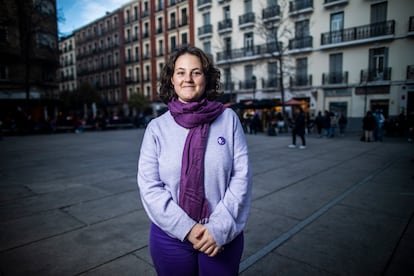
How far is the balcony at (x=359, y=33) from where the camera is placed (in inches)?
706

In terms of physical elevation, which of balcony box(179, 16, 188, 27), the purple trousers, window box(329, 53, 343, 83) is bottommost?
the purple trousers

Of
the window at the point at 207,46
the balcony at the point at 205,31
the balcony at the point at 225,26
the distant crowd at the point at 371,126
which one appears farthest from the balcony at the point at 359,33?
the window at the point at 207,46

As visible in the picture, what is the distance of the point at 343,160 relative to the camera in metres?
7.79

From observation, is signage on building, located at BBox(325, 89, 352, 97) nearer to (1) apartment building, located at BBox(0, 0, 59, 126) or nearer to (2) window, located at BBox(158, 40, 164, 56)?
(1) apartment building, located at BBox(0, 0, 59, 126)

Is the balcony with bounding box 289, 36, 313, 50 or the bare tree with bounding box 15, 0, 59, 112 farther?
the balcony with bounding box 289, 36, 313, 50

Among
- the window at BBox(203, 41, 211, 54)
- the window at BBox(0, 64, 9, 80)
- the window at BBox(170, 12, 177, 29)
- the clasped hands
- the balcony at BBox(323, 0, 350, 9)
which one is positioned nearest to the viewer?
the clasped hands

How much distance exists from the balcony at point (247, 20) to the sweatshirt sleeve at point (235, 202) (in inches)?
1074

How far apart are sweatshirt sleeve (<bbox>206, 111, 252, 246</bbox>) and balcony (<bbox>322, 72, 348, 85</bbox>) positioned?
2294cm

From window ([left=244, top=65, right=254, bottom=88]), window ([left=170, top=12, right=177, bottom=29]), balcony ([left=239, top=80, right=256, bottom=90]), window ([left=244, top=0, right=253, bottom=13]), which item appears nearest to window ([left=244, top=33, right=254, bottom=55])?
window ([left=244, top=65, right=254, bottom=88])

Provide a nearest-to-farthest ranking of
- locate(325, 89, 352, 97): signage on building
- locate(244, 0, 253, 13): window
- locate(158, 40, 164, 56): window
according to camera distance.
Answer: locate(325, 89, 352, 97): signage on building, locate(244, 0, 253, 13): window, locate(158, 40, 164, 56): window

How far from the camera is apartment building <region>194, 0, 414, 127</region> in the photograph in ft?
57.7

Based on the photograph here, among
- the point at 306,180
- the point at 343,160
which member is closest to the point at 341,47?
the point at 343,160

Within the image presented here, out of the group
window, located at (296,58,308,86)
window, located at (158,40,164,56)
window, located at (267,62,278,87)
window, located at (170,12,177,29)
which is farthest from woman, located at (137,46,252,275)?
window, located at (158,40,164,56)

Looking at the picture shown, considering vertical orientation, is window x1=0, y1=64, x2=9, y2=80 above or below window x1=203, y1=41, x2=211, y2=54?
below
